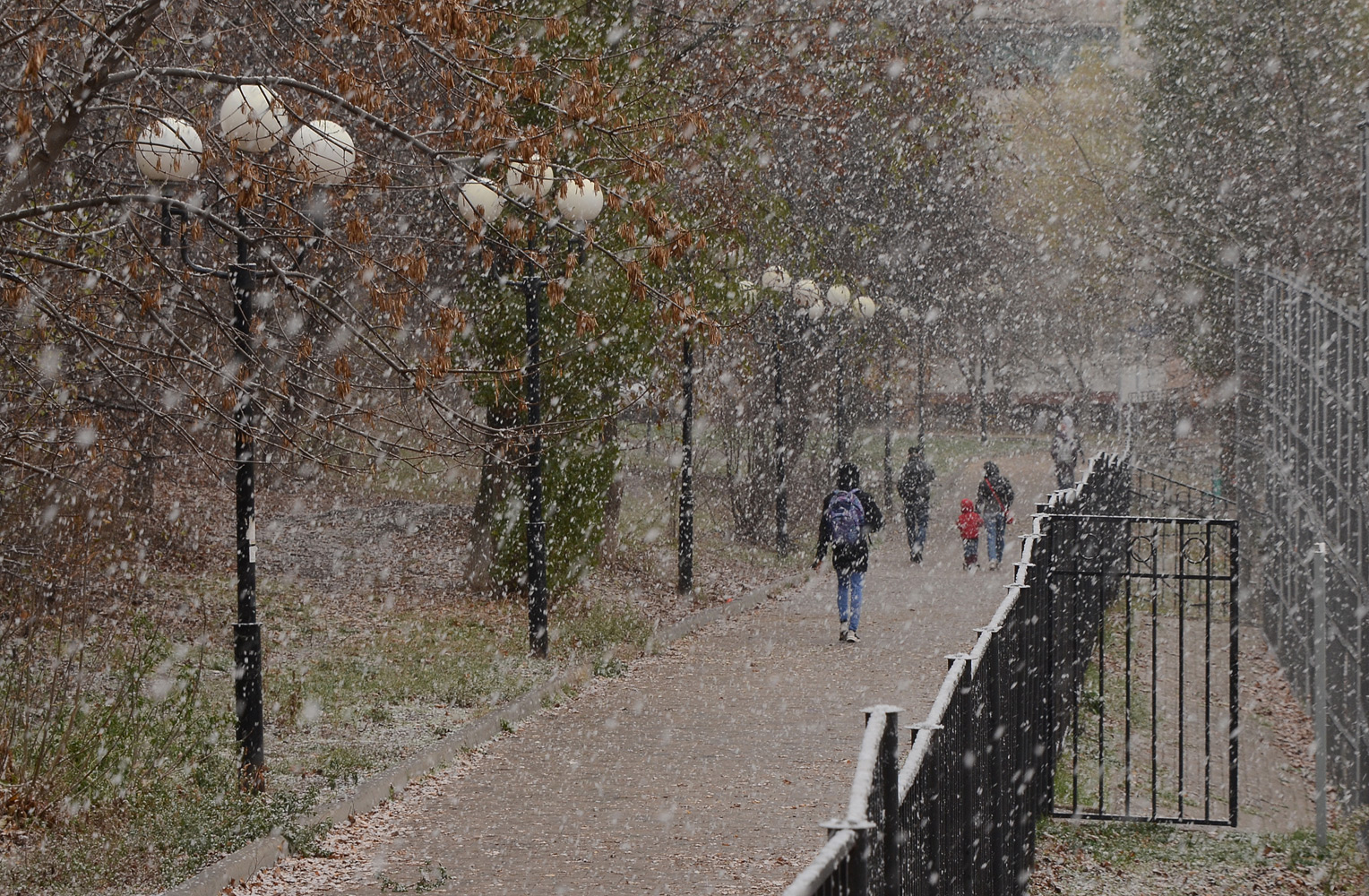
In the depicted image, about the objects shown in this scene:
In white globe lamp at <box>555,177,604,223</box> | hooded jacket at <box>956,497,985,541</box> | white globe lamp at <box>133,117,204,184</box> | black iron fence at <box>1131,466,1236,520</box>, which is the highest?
A: white globe lamp at <box>555,177,604,223</box>

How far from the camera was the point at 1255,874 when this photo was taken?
26.3ft

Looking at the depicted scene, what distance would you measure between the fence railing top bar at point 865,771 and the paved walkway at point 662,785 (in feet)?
13.6

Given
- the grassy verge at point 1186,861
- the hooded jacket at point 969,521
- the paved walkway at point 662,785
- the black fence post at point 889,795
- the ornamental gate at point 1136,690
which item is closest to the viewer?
the black fence post at point 889,795

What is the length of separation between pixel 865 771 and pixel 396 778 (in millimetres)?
6497

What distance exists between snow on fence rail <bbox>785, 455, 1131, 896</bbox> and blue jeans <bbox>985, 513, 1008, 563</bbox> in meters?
12.7

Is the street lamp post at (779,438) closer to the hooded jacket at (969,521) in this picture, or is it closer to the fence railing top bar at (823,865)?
the hooded jacket at (969,521)

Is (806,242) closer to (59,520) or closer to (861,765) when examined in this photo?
(59,520)

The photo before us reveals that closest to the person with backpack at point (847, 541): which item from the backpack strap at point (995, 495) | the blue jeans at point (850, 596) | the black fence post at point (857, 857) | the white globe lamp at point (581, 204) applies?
the blue jeans at point (850, 596)

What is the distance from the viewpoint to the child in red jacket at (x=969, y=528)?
2147cm

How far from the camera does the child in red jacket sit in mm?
21469

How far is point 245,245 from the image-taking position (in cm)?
818

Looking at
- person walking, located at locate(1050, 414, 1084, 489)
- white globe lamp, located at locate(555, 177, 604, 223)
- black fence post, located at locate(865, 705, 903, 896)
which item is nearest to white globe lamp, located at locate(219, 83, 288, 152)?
white globe lamp, located at locate(555, 177, 604, 223)

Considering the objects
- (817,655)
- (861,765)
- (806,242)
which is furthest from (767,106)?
(861,765)

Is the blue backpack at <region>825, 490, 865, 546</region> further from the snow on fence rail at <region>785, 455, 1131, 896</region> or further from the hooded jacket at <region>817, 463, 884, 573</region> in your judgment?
the snow on fence rail at <region>785, 455, 1131, 896</region>
